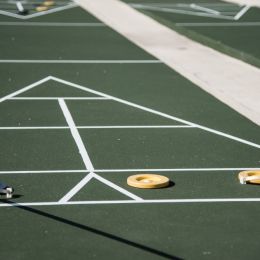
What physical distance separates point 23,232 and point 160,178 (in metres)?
2.09

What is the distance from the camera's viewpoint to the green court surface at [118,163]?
7512mm

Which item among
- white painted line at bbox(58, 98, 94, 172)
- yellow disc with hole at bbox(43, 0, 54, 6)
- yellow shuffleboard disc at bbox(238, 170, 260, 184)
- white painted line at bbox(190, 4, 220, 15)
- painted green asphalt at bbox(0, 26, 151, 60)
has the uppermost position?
yellow shuffleboard disc at bbox(238, 170, 260, 184)

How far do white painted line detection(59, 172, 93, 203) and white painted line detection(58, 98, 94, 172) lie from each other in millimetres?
294

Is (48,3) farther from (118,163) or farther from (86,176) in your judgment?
(86,176)

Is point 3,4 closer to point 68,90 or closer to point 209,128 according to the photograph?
point 68,90

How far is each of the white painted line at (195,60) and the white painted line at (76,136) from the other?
2.61 metres

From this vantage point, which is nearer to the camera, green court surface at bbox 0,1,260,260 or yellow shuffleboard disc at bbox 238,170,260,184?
green court surface at bbox 0,1,260,260

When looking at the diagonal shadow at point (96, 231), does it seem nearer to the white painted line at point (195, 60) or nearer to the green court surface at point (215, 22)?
the white painted line at point (195, 60)

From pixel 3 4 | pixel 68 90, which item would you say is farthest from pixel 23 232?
pixel 3 4

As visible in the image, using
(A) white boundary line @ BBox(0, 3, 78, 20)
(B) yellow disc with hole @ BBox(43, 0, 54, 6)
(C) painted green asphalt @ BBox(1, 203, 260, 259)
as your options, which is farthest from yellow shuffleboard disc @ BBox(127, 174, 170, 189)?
(B) yellow disc with hole @ BBox(43, 0, 54, 6)

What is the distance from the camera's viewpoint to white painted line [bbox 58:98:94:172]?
10.1 metres

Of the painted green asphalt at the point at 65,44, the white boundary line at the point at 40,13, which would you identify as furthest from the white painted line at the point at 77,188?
the white boundary line at the point at 40,13

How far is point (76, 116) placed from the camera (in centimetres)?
1279

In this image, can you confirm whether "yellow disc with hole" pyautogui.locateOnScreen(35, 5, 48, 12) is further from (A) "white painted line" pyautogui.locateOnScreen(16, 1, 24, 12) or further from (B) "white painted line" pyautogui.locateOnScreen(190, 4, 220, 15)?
(B) "white painted line" pyautogui.locateOnScreen(190, 4, 220, 15)
